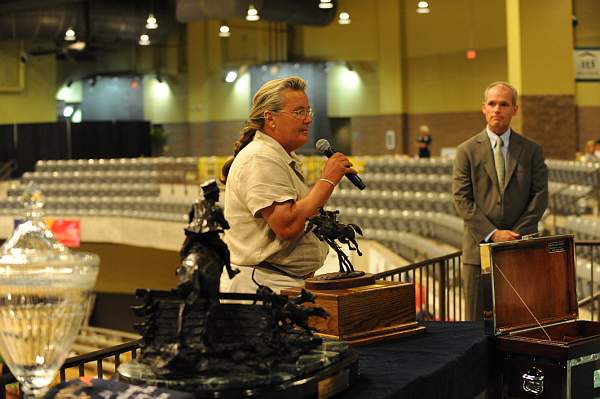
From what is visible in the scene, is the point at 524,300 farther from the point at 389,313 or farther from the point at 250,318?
the point at 250,318

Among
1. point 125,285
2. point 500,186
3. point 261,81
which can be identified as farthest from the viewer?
point 261,81

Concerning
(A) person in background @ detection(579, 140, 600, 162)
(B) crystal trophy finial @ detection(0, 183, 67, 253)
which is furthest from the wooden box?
(A) person in background @ detection(579, 140, 600, 162)

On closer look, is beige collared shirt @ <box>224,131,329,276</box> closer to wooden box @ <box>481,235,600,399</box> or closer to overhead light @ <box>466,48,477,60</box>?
wooden box @ <box>481,235,600,399</box>

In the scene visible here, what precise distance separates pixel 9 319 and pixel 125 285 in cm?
2035

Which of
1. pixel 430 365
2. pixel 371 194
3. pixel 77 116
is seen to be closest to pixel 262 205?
pixel 430 365

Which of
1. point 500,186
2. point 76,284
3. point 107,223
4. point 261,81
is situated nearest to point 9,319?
point 76,284

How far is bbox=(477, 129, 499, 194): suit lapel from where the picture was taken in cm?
507

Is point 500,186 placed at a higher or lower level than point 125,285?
higher

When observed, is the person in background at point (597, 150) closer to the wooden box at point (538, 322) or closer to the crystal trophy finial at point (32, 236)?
the wooden box at point (538, 322)

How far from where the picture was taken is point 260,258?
2957 millimetres

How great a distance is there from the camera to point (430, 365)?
2520 millimetres

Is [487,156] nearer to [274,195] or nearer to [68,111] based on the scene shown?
[274,195]

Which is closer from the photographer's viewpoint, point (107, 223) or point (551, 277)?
point (551, 277)

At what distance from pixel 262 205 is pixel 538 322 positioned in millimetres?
992
